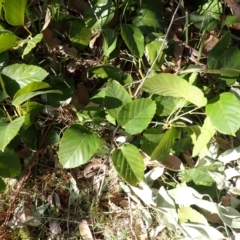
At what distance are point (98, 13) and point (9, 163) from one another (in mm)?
529

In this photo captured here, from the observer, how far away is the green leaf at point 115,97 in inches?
49.5

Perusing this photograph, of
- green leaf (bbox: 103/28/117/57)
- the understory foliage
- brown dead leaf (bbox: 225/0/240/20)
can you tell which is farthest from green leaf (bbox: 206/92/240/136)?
green leaf (bbox: 103/28/117/57)

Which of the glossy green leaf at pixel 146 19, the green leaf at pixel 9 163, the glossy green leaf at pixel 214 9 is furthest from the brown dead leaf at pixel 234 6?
the green leaf at pixel 9 163

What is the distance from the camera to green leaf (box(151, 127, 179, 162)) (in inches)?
48.8

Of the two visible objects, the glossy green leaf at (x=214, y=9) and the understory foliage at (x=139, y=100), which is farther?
the glossy green leaf at (x=214, y=9)

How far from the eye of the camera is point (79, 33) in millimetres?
1314

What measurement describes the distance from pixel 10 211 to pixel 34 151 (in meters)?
0.21

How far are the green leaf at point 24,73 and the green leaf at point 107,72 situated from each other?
6.9 inches

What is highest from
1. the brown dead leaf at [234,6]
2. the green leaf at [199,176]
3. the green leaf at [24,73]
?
the brown dead leaf at [234,6]

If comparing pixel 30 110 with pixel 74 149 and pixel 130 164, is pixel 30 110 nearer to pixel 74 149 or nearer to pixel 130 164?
pixel 74 149

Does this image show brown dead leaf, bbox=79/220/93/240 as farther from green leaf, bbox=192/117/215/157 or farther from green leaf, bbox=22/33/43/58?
green leaf, bbox=22/33/43/58

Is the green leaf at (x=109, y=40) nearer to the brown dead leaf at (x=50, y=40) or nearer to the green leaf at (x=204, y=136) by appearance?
the brown dead leaf at (x=50, y=40)

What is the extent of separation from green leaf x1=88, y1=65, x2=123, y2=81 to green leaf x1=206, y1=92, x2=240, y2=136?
296 millimetres

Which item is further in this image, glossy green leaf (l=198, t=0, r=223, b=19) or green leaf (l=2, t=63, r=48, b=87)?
glossy green leaf (l=198, t=0, r=223, b=19)
